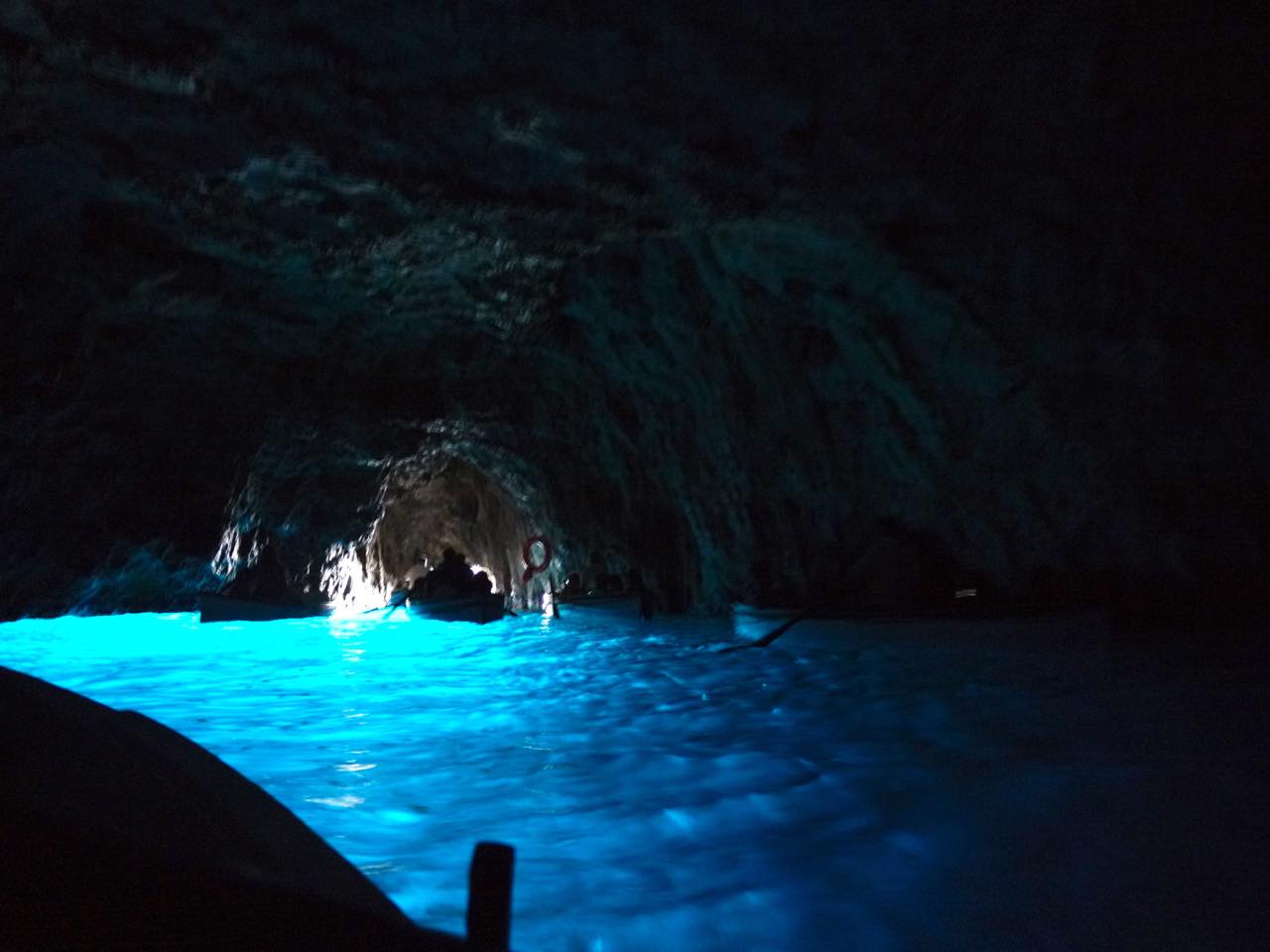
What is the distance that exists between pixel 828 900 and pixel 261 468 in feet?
56.7

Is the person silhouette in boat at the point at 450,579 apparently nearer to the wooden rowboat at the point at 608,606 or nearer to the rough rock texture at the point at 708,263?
the wooden rowboat at the point at 608,606

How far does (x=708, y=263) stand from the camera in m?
11.7

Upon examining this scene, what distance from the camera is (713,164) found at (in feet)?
30.3

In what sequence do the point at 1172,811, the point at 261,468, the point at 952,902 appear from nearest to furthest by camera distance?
1. the point at 952,902
2. the point at 1172,811
3. the point at 261,468

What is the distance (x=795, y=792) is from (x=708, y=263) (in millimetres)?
8990

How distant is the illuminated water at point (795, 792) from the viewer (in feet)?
8.46

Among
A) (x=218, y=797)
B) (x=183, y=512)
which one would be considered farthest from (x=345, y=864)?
(x=183, y=512)

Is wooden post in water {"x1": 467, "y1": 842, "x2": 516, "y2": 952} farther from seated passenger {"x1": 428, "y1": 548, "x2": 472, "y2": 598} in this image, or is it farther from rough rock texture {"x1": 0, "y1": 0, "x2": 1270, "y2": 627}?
seated passenger {"x1": 428, "y1": 548, "x2": 472, "y2": 598}

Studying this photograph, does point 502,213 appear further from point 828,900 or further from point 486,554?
point 486,554

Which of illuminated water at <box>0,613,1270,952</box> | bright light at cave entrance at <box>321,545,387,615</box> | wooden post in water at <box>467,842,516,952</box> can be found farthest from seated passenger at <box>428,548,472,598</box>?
wooden post in water at <box>467,842,516,952</box>

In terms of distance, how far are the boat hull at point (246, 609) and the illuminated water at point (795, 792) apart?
33.6ft

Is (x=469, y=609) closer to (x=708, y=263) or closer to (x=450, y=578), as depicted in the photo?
(x=450, y=578)

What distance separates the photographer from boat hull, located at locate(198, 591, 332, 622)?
18.2 metres

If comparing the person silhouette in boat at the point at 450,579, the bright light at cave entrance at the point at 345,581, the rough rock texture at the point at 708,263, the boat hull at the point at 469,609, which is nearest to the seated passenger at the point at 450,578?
the person silhouette in boat at the point at 450,579
